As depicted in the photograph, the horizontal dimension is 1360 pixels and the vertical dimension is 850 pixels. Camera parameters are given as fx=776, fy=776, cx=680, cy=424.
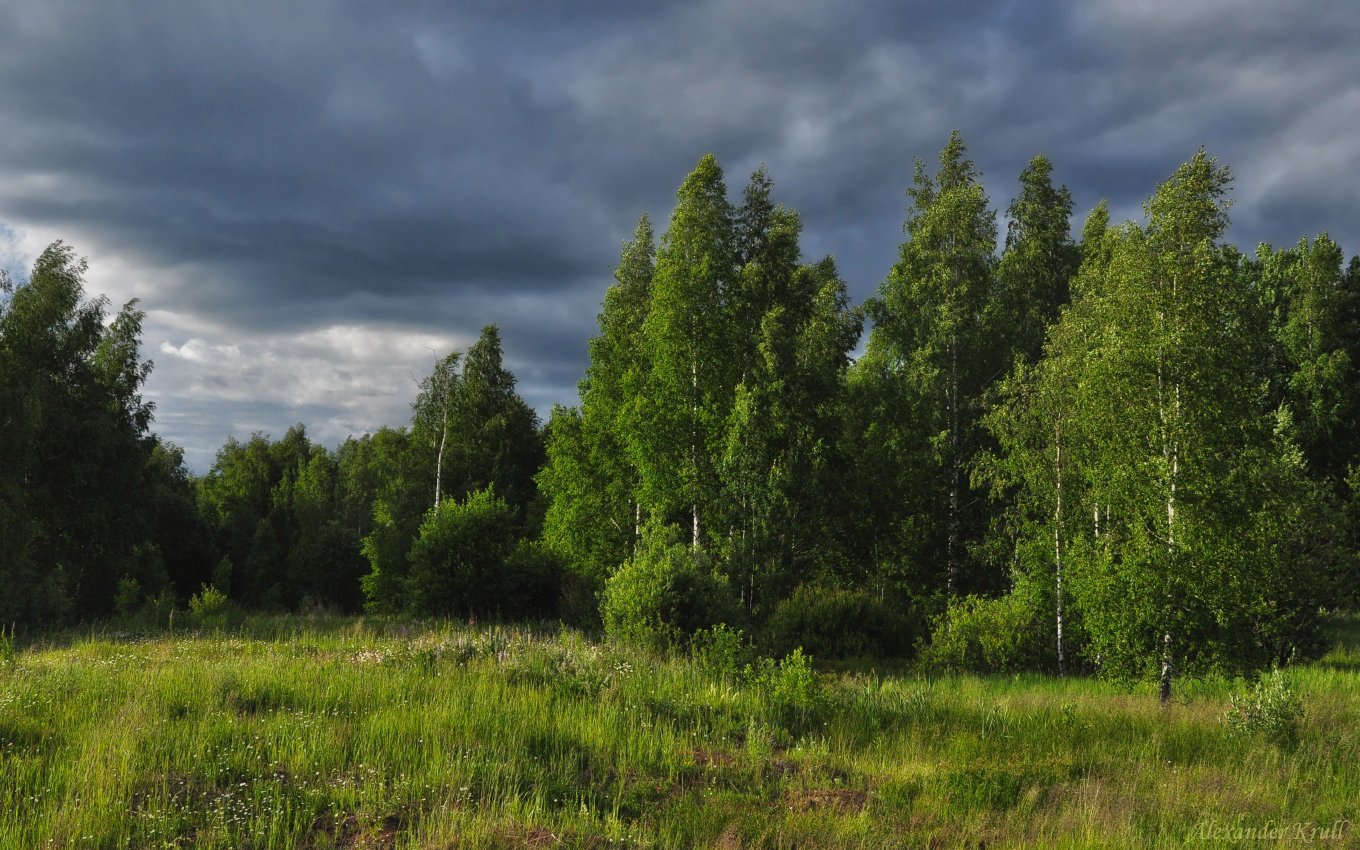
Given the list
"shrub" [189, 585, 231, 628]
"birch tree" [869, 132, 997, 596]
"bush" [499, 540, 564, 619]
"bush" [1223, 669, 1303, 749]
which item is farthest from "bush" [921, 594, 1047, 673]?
"shrub" [189, 585, 231, 628]

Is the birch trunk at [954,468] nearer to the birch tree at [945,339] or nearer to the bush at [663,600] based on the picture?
the birch tree at [945,339]

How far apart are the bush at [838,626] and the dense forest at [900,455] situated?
10 cm

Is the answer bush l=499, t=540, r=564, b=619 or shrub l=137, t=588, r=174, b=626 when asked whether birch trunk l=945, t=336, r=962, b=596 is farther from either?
shrub l=137, t=588, r=174, b=626

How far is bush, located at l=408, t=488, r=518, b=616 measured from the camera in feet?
89.1

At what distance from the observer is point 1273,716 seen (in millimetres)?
10219

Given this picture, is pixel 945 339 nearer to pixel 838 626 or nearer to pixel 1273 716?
pixel 838 626

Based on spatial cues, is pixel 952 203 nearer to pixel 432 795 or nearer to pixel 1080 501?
pixel 1080 501

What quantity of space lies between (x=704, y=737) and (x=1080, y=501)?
15071 mm

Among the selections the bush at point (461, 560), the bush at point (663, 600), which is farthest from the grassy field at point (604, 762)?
the bush at point (461, 560)

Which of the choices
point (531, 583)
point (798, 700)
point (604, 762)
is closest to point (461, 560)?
point (531, 583)

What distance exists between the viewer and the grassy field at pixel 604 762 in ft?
21.8

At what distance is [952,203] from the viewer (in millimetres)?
28719

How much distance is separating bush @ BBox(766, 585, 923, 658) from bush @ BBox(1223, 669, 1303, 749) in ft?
41.4

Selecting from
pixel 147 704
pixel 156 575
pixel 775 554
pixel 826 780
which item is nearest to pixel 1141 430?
pixel 826 780
